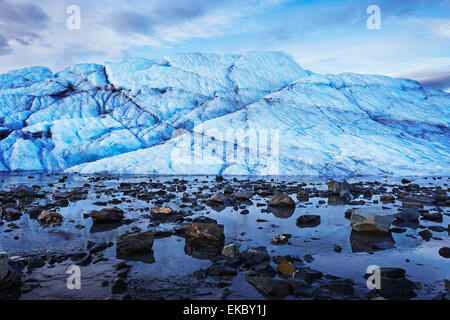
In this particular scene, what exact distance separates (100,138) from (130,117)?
19.1 ft

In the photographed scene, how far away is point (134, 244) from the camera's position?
580cm

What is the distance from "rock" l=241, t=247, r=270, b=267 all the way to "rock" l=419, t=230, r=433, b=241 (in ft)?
12.8

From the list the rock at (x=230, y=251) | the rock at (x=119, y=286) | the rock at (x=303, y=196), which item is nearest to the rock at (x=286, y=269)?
the rock at (x=230, y=251)

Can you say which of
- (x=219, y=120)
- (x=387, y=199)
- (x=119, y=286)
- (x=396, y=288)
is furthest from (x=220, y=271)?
(x=219, y=120)

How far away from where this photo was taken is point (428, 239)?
675 cm

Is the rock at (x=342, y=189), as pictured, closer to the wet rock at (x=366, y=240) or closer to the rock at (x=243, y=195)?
the rock at (x=243, y=195)

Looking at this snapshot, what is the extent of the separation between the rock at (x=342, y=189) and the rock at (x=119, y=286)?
32.2 feet

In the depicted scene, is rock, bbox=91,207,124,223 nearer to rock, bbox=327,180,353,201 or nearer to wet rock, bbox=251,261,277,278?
wet rock, bbox=251,261,277,278

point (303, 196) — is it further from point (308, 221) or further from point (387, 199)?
point (308, 221)

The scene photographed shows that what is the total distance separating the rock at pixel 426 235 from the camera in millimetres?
6820

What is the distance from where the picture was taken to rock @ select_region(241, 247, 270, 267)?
5246 mm

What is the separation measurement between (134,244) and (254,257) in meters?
2.23

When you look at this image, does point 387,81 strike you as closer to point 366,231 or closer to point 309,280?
point 366,231
